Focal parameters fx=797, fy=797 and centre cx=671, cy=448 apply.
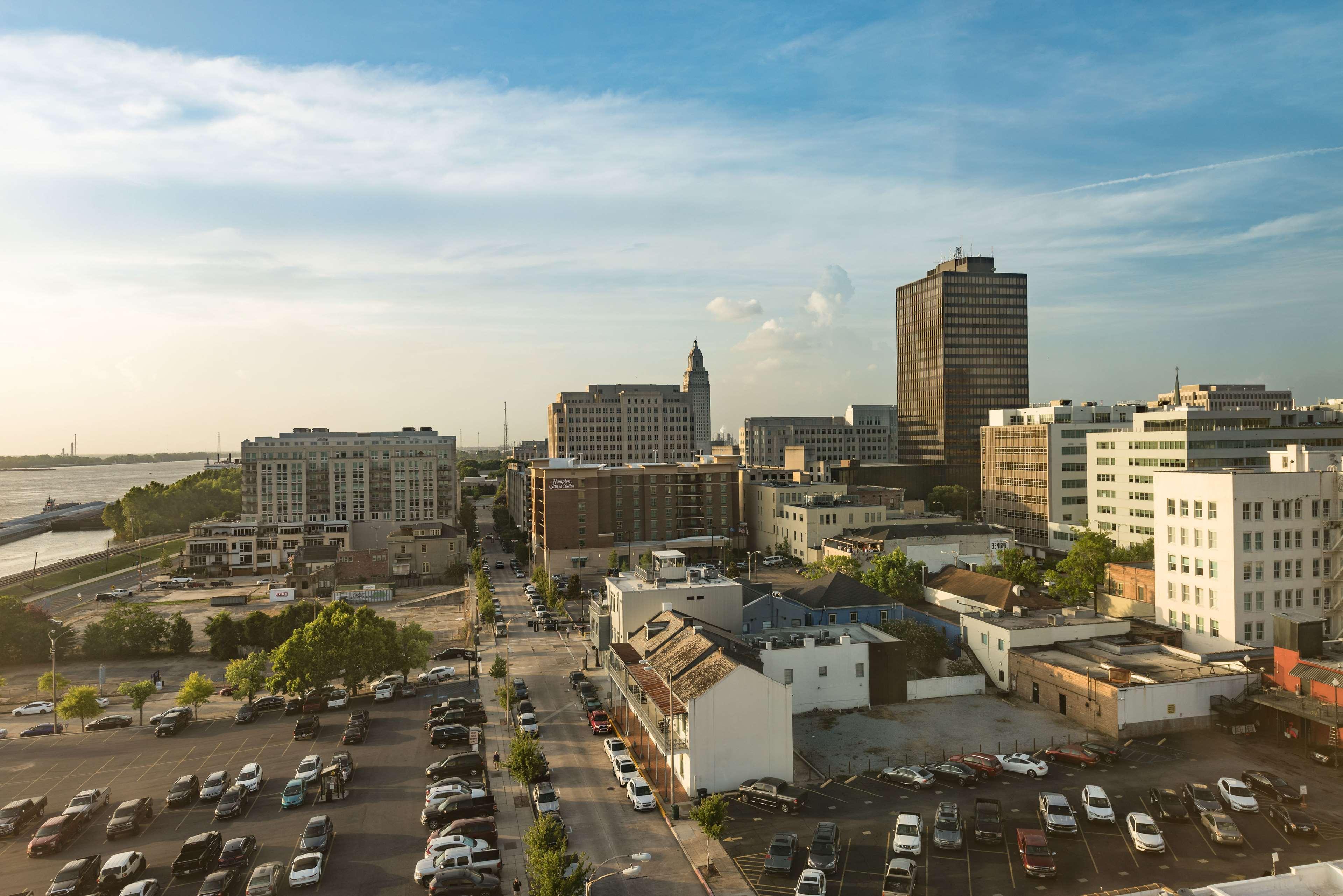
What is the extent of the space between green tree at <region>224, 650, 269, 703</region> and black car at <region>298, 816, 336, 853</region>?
24.2 meters

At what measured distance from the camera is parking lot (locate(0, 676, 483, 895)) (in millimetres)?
34312

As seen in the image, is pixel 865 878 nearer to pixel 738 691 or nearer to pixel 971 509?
pixel 738 691

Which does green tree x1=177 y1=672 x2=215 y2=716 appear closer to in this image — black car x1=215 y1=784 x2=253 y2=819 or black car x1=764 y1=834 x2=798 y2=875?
black car x1=215 y1=784 x2=253 y2=819

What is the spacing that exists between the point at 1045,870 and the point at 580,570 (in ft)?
308

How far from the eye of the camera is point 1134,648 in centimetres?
5838

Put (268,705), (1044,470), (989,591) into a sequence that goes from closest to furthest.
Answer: (268,705) < (989,591) < (1044,470)

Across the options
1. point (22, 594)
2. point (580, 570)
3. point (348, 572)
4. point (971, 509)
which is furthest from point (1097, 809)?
point (971, 509)

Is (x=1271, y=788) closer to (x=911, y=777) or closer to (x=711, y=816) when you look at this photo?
(x=911, y=777)

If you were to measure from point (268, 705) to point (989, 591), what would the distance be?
198ft

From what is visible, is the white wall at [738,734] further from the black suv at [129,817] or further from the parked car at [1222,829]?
the black suv at [129,817]

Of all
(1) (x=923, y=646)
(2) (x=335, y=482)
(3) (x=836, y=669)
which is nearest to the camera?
(3) (x=836, y=669)

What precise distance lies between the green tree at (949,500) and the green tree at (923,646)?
109 m

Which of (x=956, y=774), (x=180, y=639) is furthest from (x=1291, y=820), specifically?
(x=180, y=639)

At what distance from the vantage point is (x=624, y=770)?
42.7 metres
